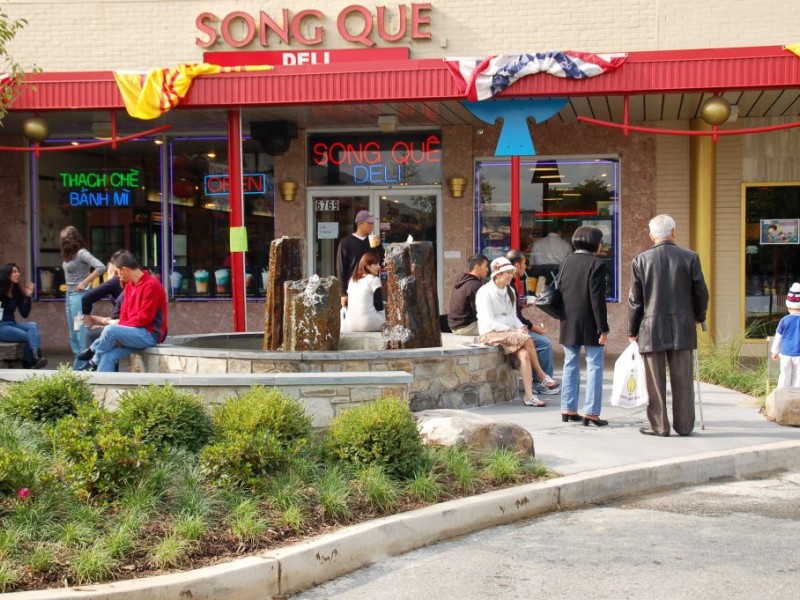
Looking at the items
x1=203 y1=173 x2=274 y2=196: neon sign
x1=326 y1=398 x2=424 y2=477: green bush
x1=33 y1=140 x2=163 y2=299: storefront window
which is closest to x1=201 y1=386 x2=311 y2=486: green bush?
x1=326 y1=398 x2=424 y2=477: green bush

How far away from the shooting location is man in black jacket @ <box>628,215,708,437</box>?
8188 millimetres

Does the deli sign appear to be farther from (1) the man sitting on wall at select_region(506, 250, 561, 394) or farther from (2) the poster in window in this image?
(2) the poster in window

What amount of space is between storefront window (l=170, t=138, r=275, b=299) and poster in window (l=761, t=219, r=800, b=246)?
764 centimetres

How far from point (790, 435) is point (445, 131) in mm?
8421

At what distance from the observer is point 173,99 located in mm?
12547

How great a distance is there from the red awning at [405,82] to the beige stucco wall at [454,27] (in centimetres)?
256

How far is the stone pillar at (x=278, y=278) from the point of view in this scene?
33.6 feet

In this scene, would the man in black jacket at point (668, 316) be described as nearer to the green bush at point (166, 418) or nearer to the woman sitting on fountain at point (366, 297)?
the woman sitting on fountain at point (366, 297)

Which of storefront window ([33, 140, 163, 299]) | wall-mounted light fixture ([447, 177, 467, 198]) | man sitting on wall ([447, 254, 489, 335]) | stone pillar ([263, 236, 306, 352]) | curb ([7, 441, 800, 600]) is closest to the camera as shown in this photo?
curb ([7, 441, 800, 600])

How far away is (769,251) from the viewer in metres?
15.0

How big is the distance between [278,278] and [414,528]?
5.32 m

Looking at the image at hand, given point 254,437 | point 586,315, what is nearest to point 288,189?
point 586,315

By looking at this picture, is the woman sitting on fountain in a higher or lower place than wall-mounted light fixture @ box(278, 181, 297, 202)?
lower

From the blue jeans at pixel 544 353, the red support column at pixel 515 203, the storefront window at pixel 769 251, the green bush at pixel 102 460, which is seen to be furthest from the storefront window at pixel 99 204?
the green bush at pixel 102 460
